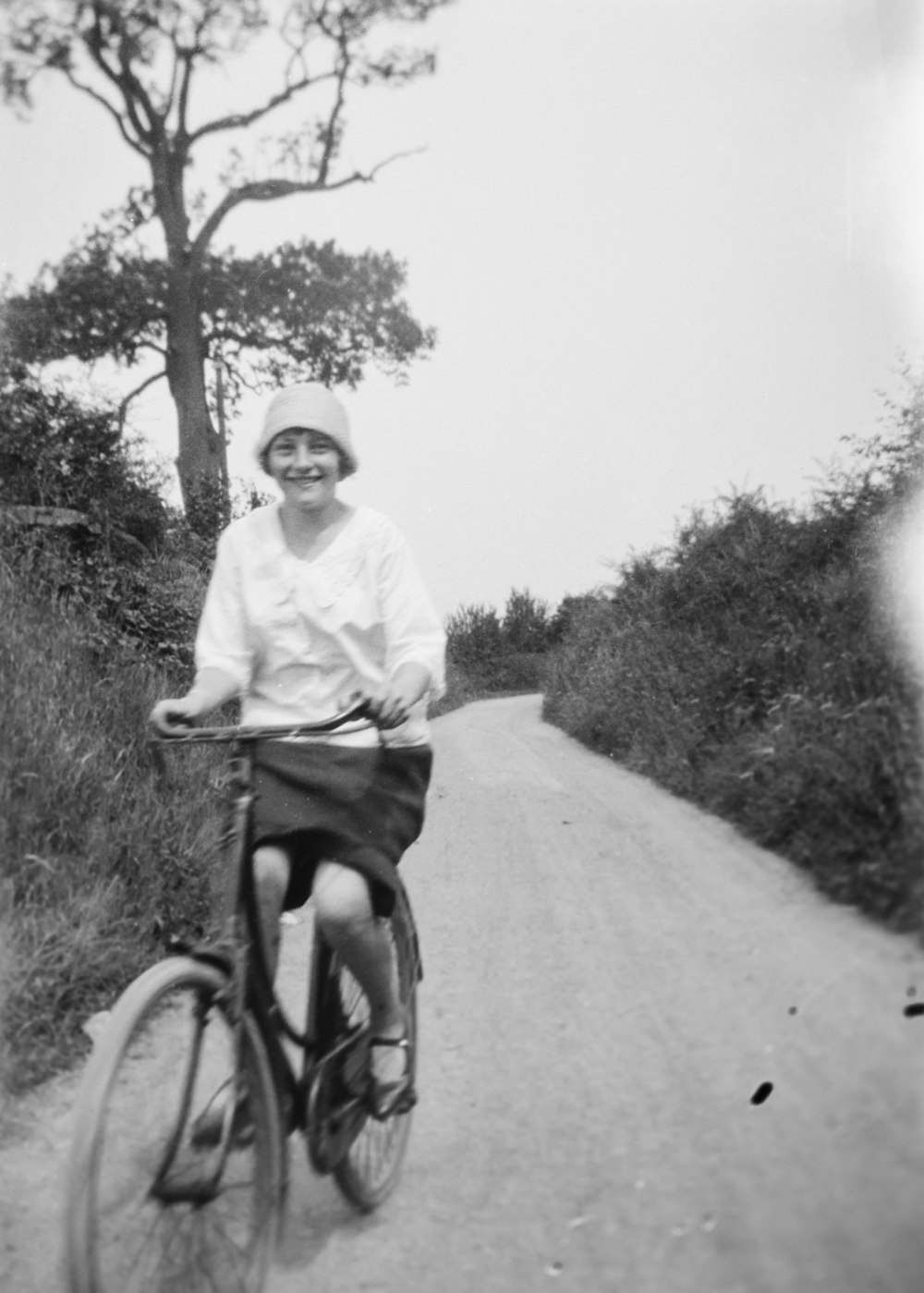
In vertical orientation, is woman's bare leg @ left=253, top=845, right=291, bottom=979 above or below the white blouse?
below

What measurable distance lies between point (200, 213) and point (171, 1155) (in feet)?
6.28

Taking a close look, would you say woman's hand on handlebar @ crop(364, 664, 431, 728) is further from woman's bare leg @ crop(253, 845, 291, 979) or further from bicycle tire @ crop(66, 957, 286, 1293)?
bicycle tire @ crop(66, 957, 286, 1293)

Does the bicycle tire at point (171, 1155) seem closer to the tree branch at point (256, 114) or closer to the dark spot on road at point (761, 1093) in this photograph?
the dark spot on road at point (761, 1093)

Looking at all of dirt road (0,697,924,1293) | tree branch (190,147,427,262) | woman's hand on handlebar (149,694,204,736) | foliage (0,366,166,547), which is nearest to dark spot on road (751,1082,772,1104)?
dirt road (0,697,924,1293)

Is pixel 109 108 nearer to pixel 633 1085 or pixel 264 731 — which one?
pixel 264 731

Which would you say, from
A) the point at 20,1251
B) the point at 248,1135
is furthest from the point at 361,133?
the point at 20,1251

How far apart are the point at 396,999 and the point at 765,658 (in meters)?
1.22

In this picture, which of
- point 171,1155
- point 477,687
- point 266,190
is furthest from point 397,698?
point 266,190

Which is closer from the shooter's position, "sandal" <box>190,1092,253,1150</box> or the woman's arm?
"sandal" <box>190,1092,253,1150</box>

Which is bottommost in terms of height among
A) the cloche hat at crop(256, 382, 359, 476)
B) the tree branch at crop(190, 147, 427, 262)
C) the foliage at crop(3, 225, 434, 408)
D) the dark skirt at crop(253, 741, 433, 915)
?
the dark skirt at crop(253, 741, 433, 915)

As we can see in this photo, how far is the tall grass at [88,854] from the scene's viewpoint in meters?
2.31

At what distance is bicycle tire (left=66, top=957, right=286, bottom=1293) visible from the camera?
1.57m

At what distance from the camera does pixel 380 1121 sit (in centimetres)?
198

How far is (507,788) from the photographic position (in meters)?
1.94
